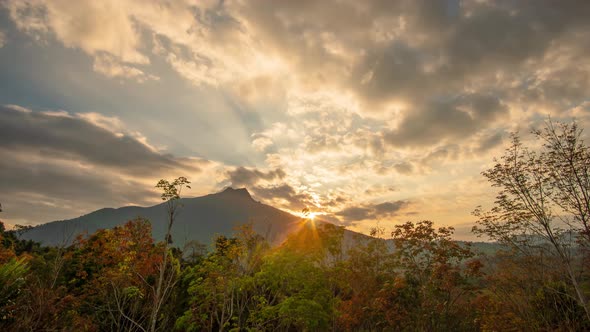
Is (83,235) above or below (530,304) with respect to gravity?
above

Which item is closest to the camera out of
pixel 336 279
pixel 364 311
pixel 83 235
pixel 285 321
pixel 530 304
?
pixel 530 304

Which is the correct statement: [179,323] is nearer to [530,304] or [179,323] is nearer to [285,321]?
→ [285,321]

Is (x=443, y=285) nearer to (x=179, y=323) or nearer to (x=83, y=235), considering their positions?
(x=179, y=323)

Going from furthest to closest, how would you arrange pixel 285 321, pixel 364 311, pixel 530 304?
pixel 364 311
pixel 285 321
pixel 530 304

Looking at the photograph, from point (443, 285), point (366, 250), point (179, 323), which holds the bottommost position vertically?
point (179, 323)

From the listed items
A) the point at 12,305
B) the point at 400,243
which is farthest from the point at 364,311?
the point at 12,305

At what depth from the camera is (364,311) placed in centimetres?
2230

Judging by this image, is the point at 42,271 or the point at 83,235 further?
the point at 83,235

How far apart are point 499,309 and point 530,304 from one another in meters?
3.01

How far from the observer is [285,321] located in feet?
58.7

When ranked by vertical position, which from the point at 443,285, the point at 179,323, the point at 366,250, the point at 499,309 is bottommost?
the point at 179,323

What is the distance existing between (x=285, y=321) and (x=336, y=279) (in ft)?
14.2

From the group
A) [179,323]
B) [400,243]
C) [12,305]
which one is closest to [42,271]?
[179,323]

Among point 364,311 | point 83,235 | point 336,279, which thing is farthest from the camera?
point 83,235
